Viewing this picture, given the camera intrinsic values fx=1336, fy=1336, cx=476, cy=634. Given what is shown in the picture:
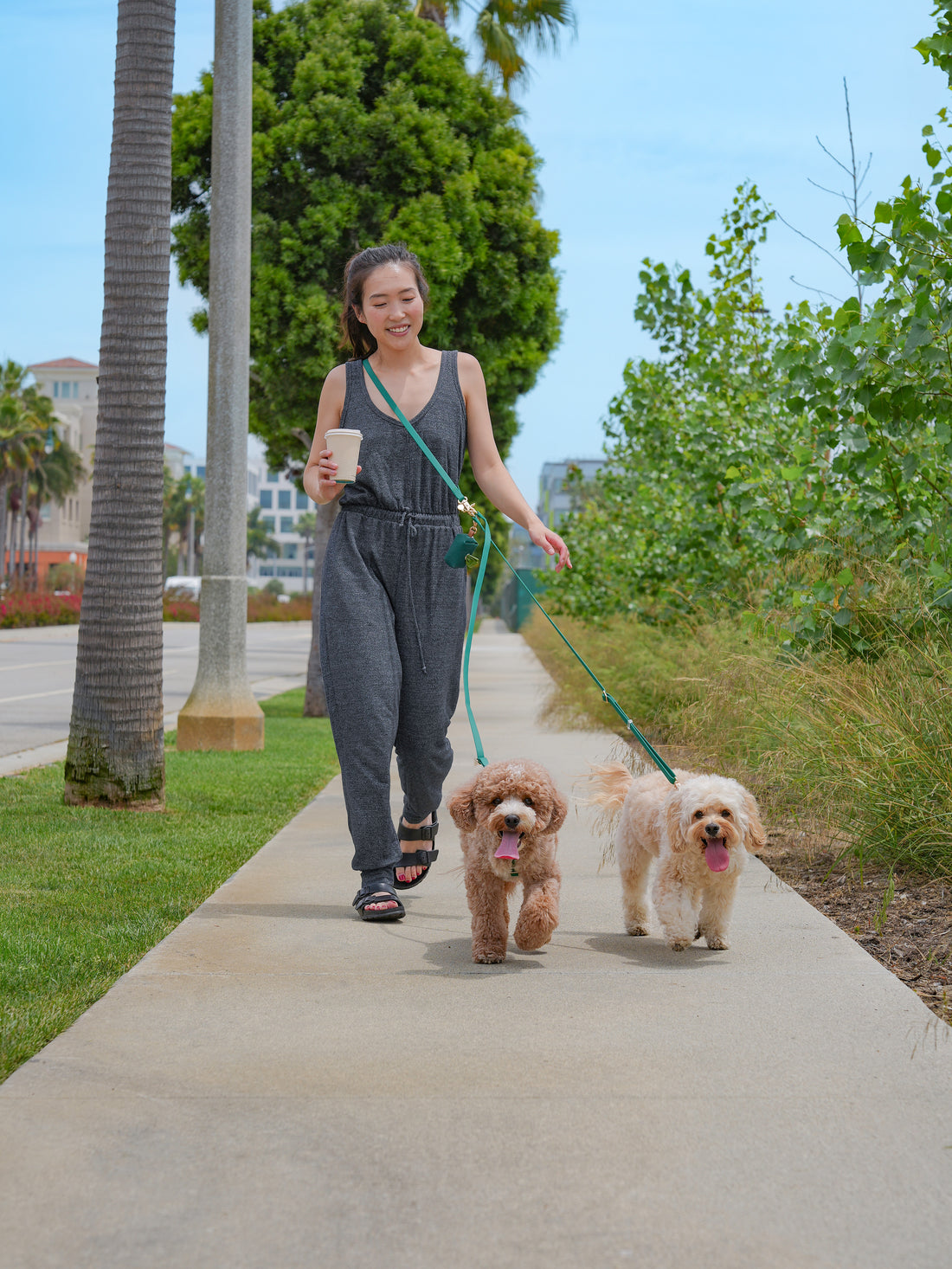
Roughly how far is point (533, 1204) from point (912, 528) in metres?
5.35

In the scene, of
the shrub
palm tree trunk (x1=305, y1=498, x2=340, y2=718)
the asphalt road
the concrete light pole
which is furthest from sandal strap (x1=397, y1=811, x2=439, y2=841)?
the shrub

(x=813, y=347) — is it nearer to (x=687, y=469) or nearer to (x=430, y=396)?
(x=430, y=396)

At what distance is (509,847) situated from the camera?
13.2ft

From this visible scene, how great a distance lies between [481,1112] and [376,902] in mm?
1975

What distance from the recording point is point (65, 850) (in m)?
6.02

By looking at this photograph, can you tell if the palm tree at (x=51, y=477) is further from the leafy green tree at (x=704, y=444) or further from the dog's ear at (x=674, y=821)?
the dog's ear at (x=674, y=821)

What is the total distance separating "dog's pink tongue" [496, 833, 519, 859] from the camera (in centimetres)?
400

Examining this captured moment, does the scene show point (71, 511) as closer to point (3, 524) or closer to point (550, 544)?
point (3, 524)

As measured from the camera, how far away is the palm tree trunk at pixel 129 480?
7.21m

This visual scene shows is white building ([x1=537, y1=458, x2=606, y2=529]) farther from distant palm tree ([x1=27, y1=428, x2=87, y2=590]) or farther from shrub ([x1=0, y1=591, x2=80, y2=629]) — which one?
distant palm tree ([x1=27, y1=428, x2=87, y2=590])

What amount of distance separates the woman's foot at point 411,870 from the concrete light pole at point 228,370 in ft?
18.8

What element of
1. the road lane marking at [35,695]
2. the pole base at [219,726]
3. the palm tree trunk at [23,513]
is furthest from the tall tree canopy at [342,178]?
the palm tree trunk at [23,513]

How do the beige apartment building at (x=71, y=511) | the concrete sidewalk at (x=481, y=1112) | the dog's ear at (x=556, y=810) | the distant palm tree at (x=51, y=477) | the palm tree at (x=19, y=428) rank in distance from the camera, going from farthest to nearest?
the beige apartment building at (x=71, y=511) < the distant palm tree at (x=51, y=477) < the palm tree at (x=19, y=428) < the dog's ear at (x=556, y=810) < the concrete sidewalk at (x=481, y=1112)

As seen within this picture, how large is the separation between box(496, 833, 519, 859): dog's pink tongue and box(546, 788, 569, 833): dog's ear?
14cm
